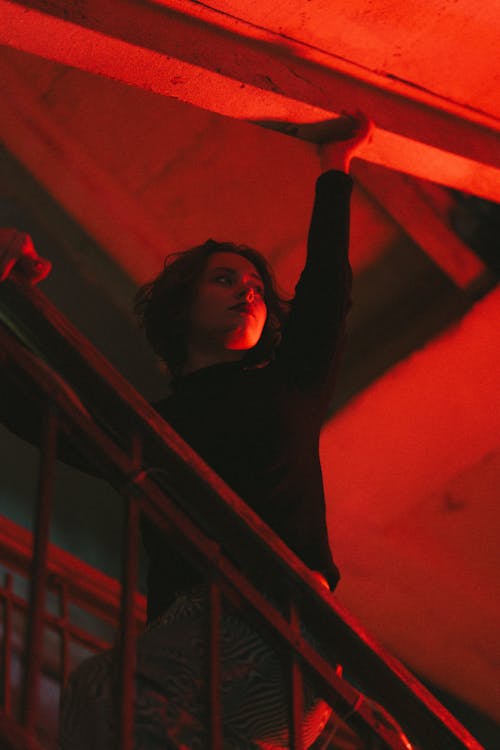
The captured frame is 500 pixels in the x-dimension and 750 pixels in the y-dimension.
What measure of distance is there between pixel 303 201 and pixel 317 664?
2544 mm

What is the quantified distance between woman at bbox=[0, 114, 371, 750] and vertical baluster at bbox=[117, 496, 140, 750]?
0.18 m

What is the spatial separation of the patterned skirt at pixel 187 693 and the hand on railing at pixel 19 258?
0.60m

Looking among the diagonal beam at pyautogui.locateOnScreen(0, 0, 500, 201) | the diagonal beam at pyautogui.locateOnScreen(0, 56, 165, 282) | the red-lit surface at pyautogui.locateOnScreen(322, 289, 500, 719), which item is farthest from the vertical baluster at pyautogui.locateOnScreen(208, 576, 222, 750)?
the diagonal beam at pyautogui.locateOnScreen(0, 56, 165, 282)

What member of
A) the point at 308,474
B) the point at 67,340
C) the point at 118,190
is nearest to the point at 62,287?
the point at 118,190

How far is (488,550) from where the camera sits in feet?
16.7

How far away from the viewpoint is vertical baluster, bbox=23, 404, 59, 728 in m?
1.62

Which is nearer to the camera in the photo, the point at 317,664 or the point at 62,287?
the point at 317,664

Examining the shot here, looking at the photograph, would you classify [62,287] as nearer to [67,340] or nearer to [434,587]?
[434,587]

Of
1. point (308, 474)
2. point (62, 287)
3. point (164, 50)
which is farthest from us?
point (62, 287)

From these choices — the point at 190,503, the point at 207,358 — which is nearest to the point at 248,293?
the point at 207,358

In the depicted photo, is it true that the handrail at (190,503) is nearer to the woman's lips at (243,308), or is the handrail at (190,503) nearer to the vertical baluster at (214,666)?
the vertical baluster at (214,666)

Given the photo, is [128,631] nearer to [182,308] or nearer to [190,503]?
[190,503]

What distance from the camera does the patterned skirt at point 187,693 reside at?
1.97m

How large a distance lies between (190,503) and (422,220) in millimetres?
2341
